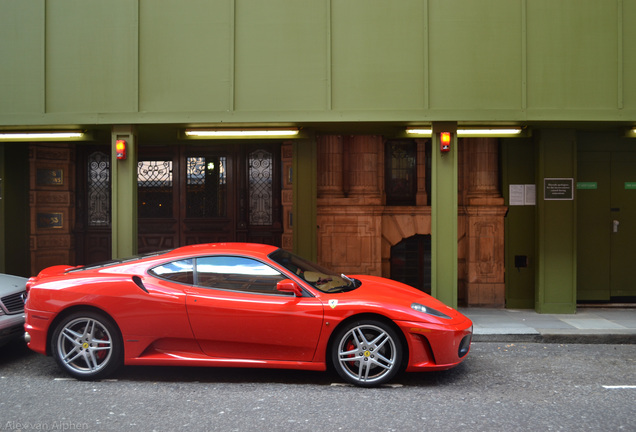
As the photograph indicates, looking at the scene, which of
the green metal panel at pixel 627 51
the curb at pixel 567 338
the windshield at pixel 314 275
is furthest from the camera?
the green metal panel at pixel 627 51

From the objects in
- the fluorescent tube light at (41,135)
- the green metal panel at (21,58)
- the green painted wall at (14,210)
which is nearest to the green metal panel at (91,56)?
the green metal panel at (21,58)

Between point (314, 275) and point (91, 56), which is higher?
point (91, 56)

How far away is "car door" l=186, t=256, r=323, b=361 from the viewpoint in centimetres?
489

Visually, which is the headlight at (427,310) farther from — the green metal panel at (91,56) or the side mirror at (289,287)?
the green metal panel at (91,56)

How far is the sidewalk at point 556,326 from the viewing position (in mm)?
6855

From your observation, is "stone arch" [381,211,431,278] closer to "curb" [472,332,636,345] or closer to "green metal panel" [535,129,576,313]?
"green metal panel" [535,129,576,313]

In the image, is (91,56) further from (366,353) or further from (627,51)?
(627,51)

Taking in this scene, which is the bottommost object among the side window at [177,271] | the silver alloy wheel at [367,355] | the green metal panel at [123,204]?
the silver alloy wheel at [367,355]

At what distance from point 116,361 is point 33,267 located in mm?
6111

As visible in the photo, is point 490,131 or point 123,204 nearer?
point 123,204

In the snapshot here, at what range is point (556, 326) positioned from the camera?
7.35 metres

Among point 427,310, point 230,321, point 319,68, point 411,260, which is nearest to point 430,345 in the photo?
point 427,310

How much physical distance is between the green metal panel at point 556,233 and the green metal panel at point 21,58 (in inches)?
330

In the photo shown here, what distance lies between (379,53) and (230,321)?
4.87 metres
